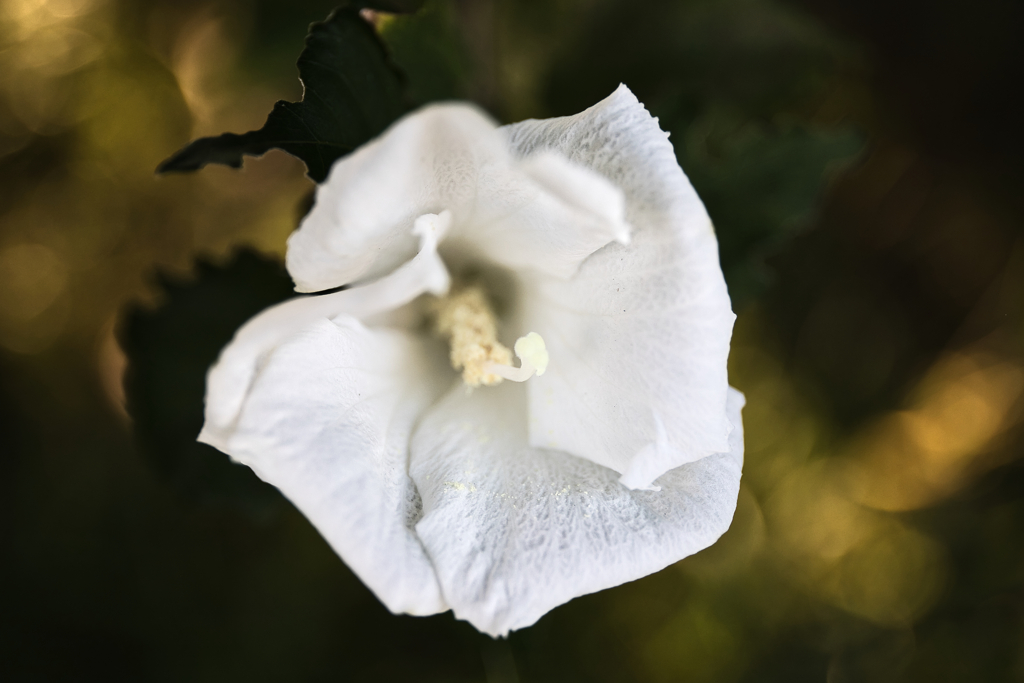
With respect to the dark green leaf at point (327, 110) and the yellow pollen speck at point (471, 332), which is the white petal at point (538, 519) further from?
the dark green leaf at point (327, 110)

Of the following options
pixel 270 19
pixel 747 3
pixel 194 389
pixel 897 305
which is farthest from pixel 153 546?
pixel 897 305

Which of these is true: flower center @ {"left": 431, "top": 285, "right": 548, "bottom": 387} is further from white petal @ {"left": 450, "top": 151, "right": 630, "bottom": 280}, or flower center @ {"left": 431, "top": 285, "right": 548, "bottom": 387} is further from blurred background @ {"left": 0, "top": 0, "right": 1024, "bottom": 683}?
blurred background @ {"left": 0, "top": 0, "right": 1024, "bottom": 683}

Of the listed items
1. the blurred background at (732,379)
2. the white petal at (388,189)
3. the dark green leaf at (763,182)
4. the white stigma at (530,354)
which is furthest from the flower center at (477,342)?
the blurred background at (732,379)

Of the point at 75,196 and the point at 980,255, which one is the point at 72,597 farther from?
the point at 980,255

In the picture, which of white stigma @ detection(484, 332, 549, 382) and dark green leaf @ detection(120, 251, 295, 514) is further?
dark green leaf @ detection(120, 251, 295, 514)

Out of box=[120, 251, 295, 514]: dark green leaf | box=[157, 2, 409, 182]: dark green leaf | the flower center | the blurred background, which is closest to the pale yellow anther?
the flower center

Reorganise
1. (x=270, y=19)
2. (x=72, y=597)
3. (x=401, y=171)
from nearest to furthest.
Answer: (x=401, y=171)
(x=270, y=19)
(x=72, y=597)

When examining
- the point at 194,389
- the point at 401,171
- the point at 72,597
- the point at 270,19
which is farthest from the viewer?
the point at 72,597
